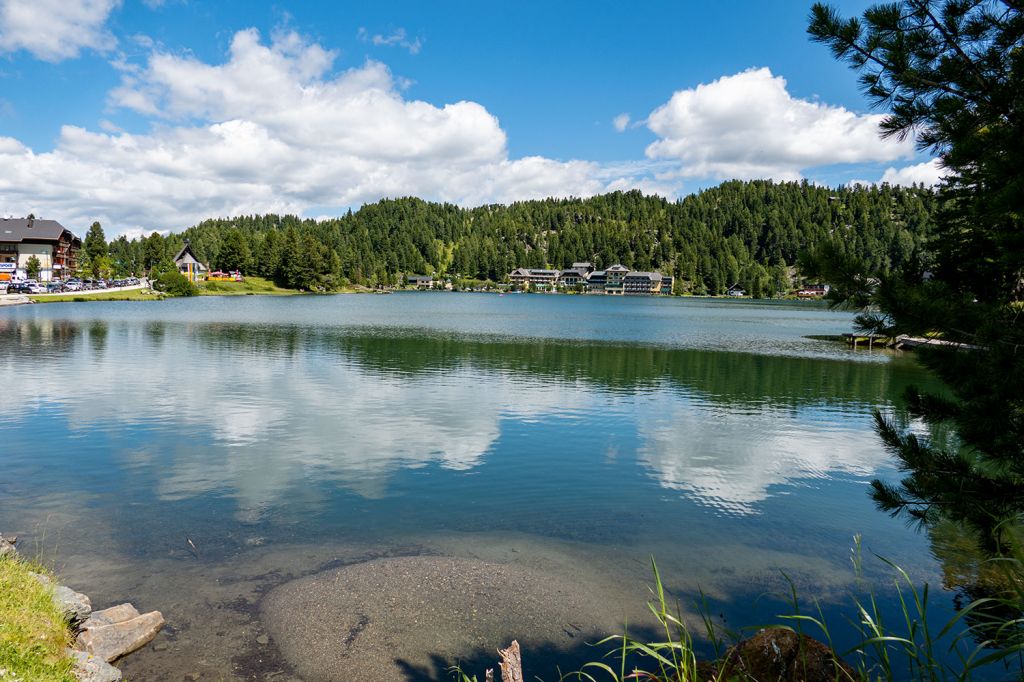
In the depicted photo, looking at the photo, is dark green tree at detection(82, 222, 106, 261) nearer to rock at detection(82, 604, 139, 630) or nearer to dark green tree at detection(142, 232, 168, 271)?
dark green tree at detection(142, 232, 168, 271)

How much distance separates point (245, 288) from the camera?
555 ft

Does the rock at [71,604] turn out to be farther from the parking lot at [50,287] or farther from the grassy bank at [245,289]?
the grassy bank at [245,289]

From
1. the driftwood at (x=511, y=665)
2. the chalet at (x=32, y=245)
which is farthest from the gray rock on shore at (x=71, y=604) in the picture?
the chalet at (x=32, y=245)

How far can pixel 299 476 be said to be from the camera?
802 inches

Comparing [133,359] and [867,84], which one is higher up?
[867,84]

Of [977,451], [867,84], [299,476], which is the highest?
[867,84]

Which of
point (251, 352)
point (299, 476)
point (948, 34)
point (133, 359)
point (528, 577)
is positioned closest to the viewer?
point (948, 34)

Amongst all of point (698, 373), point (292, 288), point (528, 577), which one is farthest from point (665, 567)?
point (292, 288)

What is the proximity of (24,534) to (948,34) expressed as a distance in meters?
20.7

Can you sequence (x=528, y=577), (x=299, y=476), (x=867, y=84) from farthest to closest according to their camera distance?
(x=299, y=476)
(x=528, y=577)
(x=867, y=84)

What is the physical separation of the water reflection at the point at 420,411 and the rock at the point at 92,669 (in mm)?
7544

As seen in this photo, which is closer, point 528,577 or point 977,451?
point 977,451

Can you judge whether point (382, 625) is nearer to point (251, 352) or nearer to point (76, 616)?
point (76, 616)

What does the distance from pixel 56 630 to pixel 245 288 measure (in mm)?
173960
